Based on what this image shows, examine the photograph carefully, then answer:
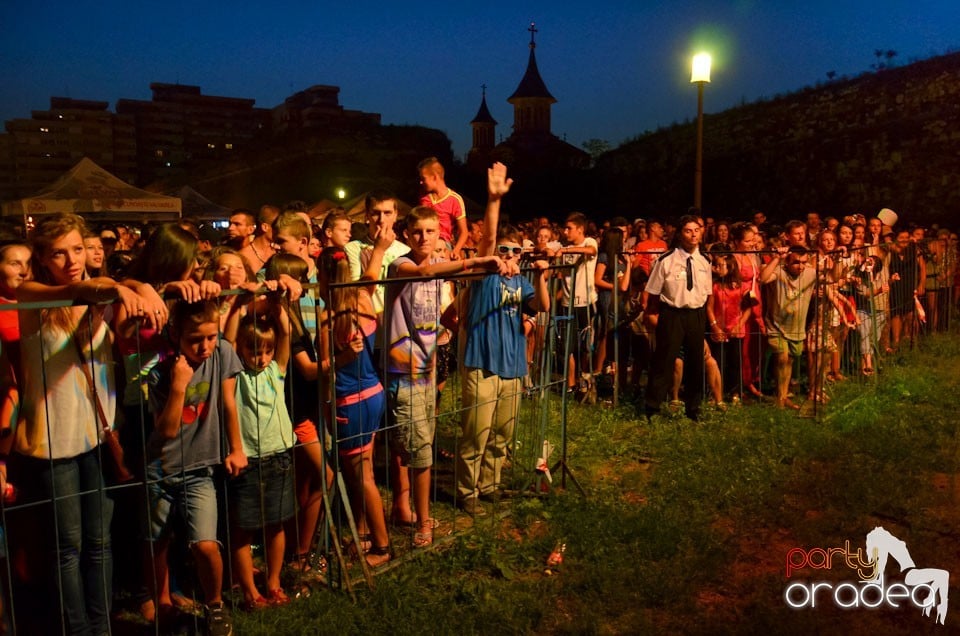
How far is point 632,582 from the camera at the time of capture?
3.84m

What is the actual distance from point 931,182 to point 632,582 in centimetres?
1711

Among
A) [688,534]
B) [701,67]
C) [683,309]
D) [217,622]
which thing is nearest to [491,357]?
[688,534]

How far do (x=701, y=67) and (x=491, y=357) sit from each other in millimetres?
8036

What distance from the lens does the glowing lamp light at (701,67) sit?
10.8 m

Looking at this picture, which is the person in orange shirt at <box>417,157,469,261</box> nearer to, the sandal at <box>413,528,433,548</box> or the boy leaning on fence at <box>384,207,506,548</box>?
the boy leaning on fence at <box>384,207,506,548</box>

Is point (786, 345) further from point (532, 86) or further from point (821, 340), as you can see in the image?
point (532, 86)

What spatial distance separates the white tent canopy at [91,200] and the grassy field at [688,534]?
38.2ft

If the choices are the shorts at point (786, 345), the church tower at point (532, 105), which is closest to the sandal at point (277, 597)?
the shorts at point (786, 345)

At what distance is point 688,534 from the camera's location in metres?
4.35

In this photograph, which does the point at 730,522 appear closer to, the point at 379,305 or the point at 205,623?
the point at 379,305

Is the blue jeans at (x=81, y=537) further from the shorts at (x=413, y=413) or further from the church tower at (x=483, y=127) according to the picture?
the church tower at (x=483, y=127)

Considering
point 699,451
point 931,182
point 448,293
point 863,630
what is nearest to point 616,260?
point 699,451

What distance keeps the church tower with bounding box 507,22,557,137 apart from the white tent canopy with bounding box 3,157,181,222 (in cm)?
5051

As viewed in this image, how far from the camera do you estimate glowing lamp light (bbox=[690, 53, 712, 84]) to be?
10758 millimetres
